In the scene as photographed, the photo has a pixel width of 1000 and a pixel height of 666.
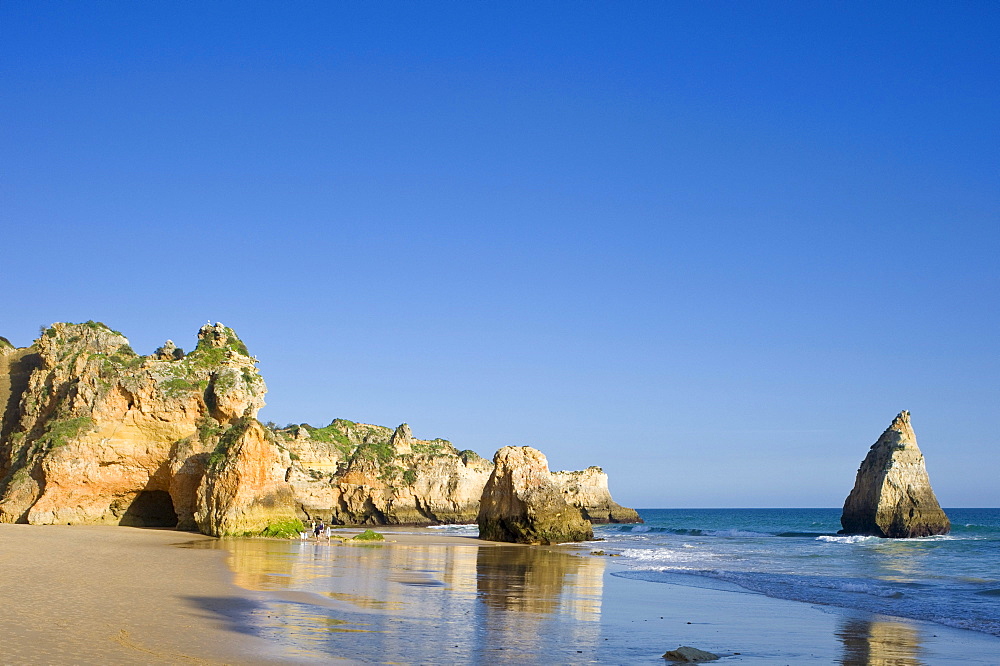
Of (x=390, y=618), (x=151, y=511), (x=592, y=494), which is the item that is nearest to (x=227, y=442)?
(x=151, y=511)

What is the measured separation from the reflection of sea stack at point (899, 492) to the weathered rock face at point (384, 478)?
103 feet

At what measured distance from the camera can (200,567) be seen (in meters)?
21.4

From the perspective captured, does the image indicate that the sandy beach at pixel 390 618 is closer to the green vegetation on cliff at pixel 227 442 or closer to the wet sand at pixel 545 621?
the wet sand at pixel 545 621

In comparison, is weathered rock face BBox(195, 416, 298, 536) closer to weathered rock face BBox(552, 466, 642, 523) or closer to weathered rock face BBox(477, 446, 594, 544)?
weathered rock face BBox(477, 446, 594, 544)

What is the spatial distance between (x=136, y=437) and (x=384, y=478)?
2901cm

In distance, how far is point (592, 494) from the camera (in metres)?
88.4

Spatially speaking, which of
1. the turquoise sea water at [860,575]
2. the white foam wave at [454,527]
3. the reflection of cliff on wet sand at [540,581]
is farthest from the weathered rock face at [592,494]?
the reflection of cliff on wet sand at [540,581]

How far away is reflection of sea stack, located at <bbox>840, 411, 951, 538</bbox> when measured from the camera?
59.9 meters

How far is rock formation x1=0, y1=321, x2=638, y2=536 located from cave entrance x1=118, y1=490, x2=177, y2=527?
51mm

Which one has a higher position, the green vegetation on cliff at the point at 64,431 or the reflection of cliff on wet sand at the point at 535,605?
the green vegetation on cliff at the point at 64,431

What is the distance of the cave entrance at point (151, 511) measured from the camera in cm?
4128

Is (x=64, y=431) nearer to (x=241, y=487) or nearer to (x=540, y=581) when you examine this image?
(x=241, y=487)

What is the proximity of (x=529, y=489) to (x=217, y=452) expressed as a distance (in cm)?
1451

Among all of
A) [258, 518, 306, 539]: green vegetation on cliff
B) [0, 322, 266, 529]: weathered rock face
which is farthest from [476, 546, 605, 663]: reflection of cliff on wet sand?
[0, 322, 266, 529]: weathered rock face
